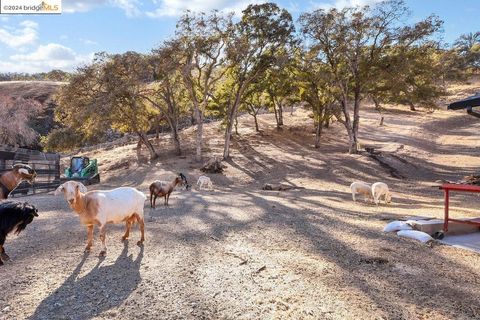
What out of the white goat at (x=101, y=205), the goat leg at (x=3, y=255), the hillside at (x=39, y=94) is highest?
the hillside at (x=39, y=94)

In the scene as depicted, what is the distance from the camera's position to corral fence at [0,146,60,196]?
16281 millimetres

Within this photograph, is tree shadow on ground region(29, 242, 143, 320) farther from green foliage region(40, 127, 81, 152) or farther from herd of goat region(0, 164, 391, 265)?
green foliage region(40, 127, 81, 152)

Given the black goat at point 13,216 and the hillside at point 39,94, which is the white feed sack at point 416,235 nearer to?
the black goat at point 13,216

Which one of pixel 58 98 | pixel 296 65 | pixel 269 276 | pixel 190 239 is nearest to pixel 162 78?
pixel 58 98

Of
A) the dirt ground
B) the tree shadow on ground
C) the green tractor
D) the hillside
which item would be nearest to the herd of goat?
the dirt ground

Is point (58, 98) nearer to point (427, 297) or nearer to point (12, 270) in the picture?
point (12, 270)

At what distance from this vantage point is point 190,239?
7469mm

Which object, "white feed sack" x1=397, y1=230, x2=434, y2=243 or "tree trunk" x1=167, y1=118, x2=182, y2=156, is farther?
"tree trunk" x1=167, y1=118, x2=182, y2=156

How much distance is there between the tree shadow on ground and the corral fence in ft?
41.3

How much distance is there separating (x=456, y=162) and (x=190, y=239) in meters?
26.9

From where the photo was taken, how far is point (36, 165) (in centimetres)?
1945

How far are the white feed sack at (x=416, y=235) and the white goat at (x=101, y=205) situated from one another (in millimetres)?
5332

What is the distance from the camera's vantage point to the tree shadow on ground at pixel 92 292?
4.50 m

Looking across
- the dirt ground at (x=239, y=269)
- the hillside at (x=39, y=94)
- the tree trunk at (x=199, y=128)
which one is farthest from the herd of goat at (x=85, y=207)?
the hillside at (x=39, y=94)
